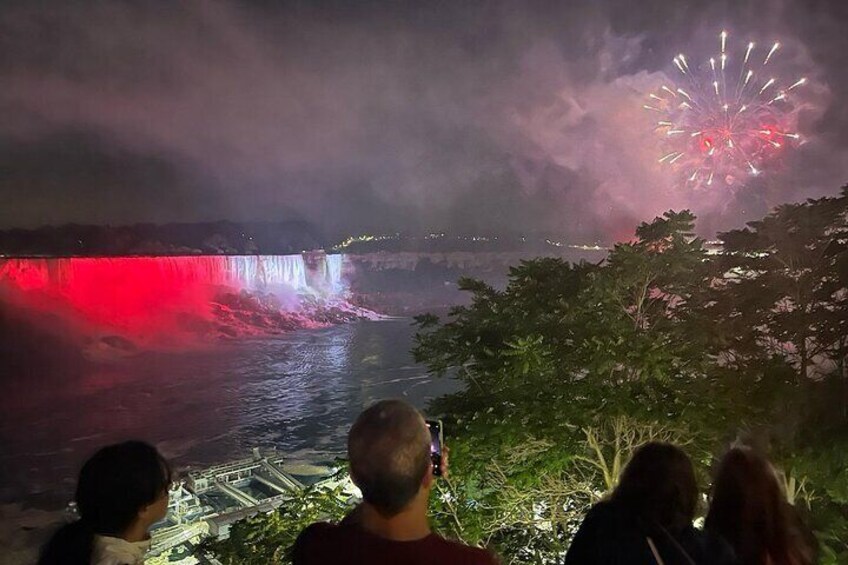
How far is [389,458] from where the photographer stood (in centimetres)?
121

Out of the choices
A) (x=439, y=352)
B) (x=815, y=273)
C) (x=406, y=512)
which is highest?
(x=815, y=273)

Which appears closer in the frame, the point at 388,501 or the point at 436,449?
the point at 388,501

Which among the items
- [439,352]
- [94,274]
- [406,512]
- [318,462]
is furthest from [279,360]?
[406,512]

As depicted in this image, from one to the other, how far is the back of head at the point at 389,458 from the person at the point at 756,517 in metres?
0.97

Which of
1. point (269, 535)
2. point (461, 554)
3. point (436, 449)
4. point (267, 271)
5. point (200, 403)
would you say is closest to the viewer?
point (461, 554)

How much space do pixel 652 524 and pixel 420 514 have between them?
710 mm

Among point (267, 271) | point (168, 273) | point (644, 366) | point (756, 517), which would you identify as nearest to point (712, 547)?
point (756, 517)

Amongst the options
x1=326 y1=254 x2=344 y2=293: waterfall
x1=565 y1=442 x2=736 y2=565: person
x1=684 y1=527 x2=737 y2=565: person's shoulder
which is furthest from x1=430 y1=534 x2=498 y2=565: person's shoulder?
x1=326 y1=254 x2=344 y2=293: waterfall

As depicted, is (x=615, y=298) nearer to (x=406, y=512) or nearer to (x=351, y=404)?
(x=406, y=512)

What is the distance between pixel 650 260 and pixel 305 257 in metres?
33.9

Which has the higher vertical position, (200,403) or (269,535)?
(269,535)

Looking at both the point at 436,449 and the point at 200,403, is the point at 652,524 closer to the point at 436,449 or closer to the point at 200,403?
the point at 436,449

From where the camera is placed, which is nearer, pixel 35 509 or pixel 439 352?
pixel 439 352

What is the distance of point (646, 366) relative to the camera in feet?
13.1
